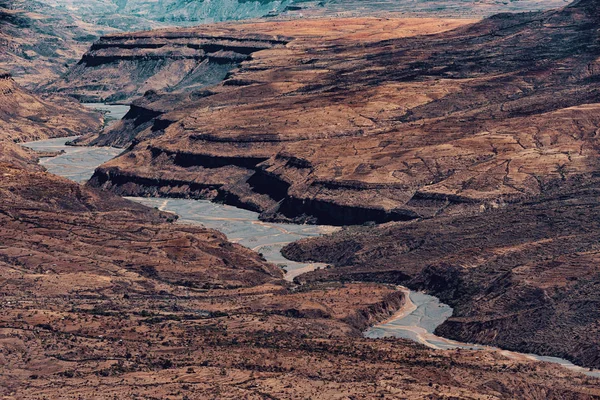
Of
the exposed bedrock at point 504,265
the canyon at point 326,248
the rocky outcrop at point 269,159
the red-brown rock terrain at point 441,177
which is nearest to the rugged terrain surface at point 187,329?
the canyon at point 326,248

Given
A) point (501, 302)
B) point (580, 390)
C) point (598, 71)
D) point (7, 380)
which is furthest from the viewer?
point (598, 71)

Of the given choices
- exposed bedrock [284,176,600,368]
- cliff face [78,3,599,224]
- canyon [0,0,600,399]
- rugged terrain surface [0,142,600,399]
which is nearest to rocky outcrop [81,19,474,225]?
cliff face [78,3,599,224]

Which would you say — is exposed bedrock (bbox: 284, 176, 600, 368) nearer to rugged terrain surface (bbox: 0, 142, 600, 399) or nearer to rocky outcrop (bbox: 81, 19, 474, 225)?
rugged terrain surface (bbox: 0, 142, 600, 399)

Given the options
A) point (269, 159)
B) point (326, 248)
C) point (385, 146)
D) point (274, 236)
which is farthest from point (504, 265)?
point (269, 159)

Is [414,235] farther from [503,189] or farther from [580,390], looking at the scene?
[580,390]

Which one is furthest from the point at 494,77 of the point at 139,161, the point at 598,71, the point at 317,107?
the point at 139,161

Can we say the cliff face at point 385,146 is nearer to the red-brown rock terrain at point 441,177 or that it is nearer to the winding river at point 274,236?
the red-brown rock terrain at point 441,177
